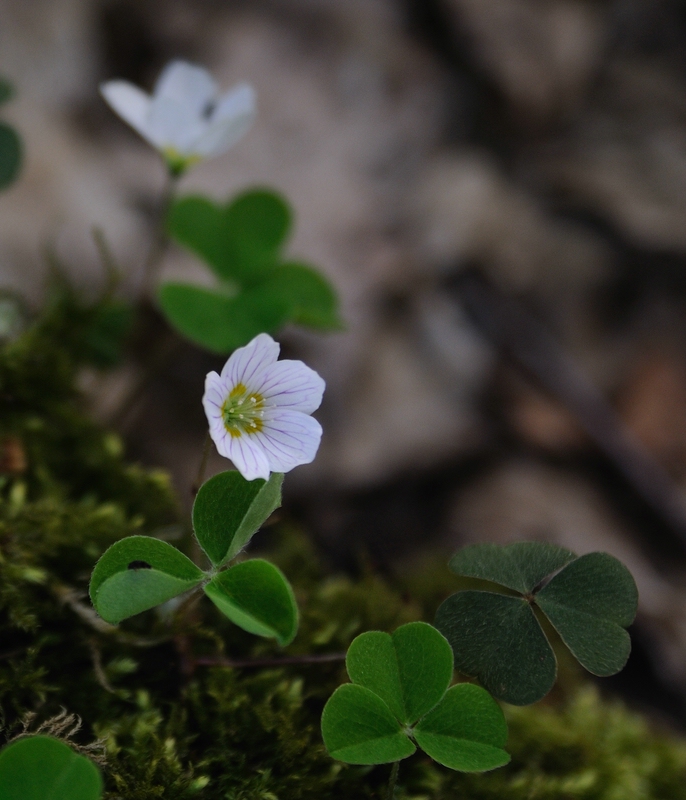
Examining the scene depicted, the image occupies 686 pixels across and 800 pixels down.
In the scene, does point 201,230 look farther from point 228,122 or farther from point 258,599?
point 258,599

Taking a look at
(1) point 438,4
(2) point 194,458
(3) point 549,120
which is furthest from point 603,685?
(1) point 438,4

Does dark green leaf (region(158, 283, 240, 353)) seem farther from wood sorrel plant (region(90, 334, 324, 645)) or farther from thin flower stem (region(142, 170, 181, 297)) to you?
thin flower stem (region(142, 170, 181, 297))

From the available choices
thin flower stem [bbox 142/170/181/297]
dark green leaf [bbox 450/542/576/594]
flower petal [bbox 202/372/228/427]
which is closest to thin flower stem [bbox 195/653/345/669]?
dark green leaf [bbox 450/542/576/594]

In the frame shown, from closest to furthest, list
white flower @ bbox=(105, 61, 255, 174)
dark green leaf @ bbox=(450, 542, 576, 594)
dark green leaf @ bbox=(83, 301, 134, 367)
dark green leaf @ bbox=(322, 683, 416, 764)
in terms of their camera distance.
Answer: dark green leaf @ bbox=(322, 683, 416, 764) → dark green leaf @ bbox=(450, 542, 576, 594) → white flower @ bbox=(105, 61, 255, 174) → dark green leaf @ bbox=(83, 301, 134, 367)

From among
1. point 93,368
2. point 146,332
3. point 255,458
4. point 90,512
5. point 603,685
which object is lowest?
point 603,685

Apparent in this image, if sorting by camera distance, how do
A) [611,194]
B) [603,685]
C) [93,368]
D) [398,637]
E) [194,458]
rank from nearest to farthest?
[398,637] < [93,368] < [603,685] < [194,458] < [611,194]

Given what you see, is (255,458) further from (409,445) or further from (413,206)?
(413,206)

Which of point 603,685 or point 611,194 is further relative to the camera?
point 611,194
